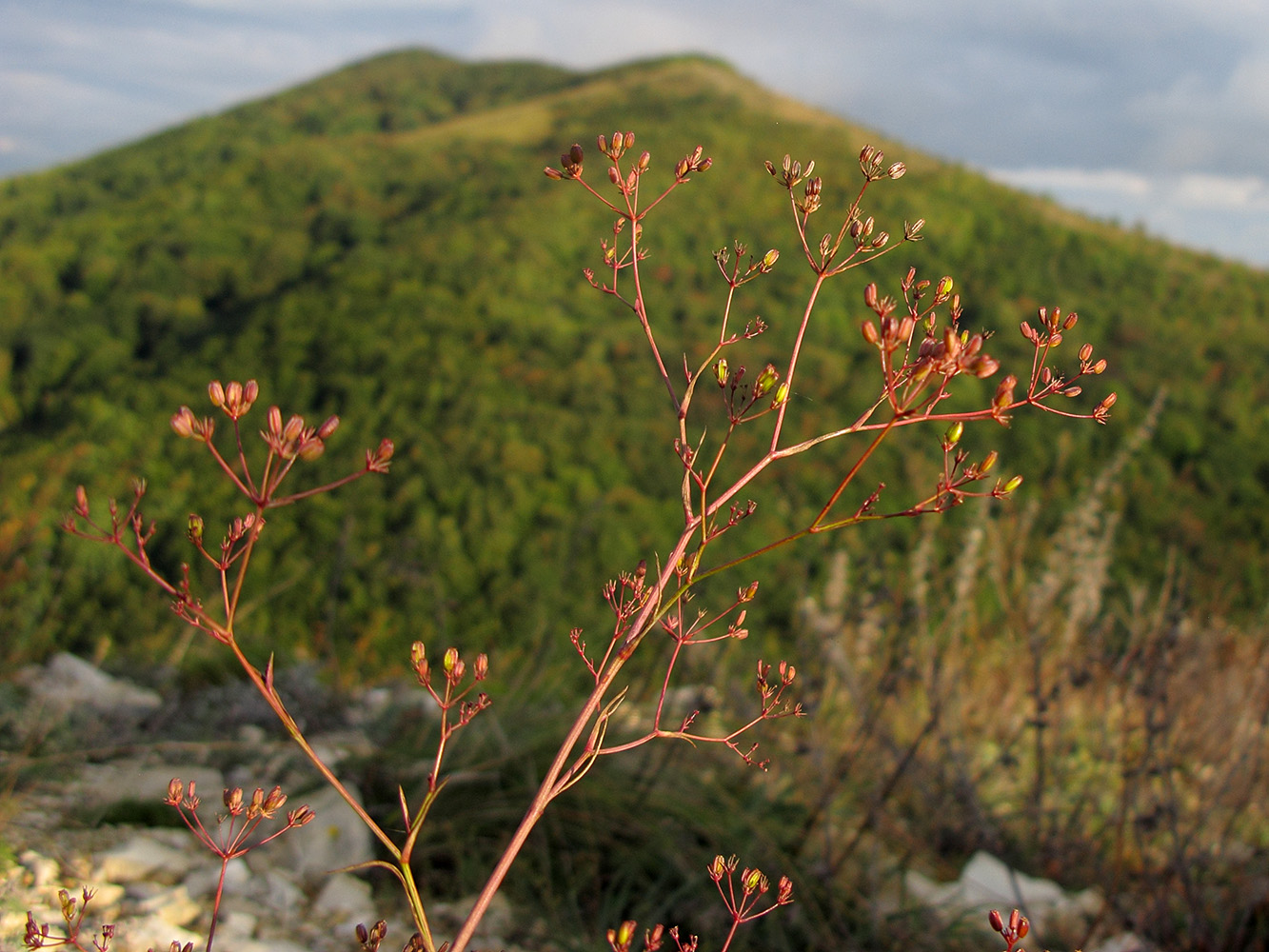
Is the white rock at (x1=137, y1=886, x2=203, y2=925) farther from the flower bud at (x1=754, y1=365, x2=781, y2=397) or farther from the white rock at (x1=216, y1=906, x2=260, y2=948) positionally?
the flower bud at (x1=754, y1=365, x2=781, y2=397)

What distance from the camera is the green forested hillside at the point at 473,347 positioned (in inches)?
225

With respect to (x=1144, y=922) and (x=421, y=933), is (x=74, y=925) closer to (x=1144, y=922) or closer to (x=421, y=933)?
(x=421, y=933)

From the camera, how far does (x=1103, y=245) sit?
10.2m

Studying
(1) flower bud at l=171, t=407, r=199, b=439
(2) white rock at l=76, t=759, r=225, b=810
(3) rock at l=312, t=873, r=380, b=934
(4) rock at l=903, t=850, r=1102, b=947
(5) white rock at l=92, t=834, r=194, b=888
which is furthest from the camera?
(4) rock at l=903, t=850, r=1102, b=947

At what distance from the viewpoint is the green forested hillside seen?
5711 millimetres

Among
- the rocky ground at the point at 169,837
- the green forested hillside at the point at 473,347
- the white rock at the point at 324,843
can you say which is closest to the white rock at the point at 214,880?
the rocky ground at the point at 169,837

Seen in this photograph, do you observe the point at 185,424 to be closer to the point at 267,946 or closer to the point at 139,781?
the point at 267,946

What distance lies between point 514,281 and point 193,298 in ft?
10.4

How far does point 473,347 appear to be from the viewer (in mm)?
7547

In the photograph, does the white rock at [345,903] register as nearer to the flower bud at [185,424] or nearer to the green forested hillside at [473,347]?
the green forested hillside at [473,347]

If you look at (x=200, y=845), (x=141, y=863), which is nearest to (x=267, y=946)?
(x=141, y=863)

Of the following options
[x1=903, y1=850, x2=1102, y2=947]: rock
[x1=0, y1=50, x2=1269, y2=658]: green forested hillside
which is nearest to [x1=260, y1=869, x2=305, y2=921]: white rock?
[x1=0, y1=50, x2=1269, y2=658]: green forested hillside

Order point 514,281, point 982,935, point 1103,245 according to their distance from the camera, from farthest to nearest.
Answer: point 1103,245 → point 514,281 → point 982,935

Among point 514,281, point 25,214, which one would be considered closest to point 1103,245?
point 514,281
